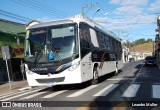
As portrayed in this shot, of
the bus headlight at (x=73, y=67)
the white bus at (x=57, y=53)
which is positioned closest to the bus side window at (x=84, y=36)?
the white bus at (x=57, y=53)

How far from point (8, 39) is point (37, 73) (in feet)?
43.5

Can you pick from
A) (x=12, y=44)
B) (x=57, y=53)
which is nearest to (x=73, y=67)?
(x=57, y=53)

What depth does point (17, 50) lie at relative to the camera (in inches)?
1089

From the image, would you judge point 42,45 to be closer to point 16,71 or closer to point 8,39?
point 8,39

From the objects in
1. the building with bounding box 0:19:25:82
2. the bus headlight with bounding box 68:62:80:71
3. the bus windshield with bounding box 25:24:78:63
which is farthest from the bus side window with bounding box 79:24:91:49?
the building with bounding box 0:19:25:82

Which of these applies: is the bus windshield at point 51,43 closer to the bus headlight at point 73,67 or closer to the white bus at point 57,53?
the white bus at point 57,53

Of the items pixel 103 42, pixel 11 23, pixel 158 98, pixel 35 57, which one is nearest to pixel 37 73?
pixel 35 57

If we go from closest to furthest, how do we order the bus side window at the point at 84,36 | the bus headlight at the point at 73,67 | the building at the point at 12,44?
the bus headlight at the point at 73,67 < the bus side window at the point at 84,36 < the building at the point at 12,44

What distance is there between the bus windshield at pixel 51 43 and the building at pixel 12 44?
1068 cm

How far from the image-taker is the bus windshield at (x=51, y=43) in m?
13.4

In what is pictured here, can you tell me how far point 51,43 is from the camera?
13570 mm

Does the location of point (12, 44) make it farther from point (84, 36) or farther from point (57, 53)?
point (57, 53)

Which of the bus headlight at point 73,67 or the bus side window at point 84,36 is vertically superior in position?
the bus side window at point 84,36

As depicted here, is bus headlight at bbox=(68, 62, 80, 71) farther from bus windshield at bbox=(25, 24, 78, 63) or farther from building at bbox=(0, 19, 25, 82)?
building at bbox=(0, 19, 25, 82)
